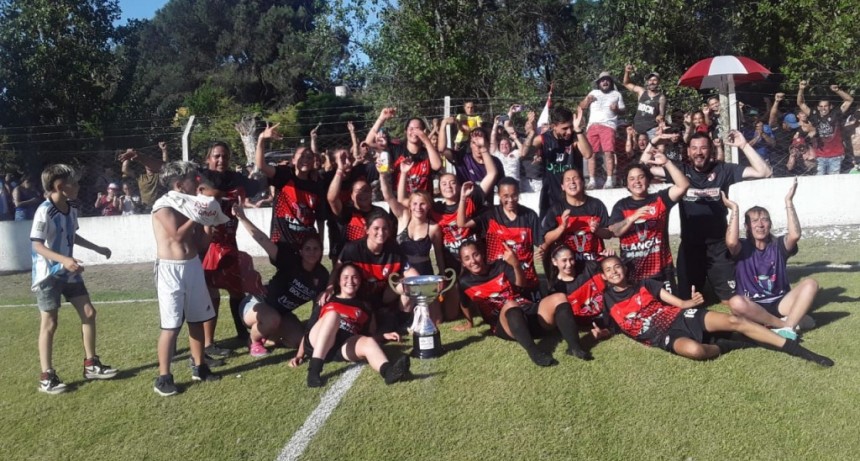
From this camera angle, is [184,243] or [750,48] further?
[750,48]

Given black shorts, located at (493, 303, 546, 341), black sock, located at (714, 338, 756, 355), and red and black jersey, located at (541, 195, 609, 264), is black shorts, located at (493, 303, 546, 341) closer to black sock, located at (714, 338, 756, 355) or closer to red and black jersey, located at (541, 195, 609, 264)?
red and black jersey, located at (541, 195, 609, 264)

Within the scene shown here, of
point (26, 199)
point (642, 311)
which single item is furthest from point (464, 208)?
point (26, 199)

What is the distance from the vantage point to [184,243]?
4.98m

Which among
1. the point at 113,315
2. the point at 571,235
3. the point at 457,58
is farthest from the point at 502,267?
the point at 457,58

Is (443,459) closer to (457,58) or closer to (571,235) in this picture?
(571,235)

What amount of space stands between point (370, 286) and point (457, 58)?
515 inches

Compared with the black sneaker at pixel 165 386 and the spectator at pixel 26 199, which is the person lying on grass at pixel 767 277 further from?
the spectator at pixel 26 199

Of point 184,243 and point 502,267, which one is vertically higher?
point 184,243

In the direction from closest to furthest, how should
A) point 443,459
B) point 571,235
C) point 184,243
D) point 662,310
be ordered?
1. point 443,459
2. point 184,243
3. point 662,310
4. point 571,235

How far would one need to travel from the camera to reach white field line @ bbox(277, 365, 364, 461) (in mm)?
4039

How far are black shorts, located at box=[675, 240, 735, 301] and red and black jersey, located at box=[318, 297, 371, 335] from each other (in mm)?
2751

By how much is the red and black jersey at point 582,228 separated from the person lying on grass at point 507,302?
483mm

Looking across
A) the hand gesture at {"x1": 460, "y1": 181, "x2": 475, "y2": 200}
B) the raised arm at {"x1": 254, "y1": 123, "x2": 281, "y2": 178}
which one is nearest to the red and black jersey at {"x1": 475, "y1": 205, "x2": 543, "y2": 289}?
the hand gesture at {"x1": 460, "y1": 181, "x2": 475, "y2": 200}

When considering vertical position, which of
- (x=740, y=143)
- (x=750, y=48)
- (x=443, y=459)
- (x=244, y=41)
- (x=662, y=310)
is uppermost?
(x=244, y=41)
